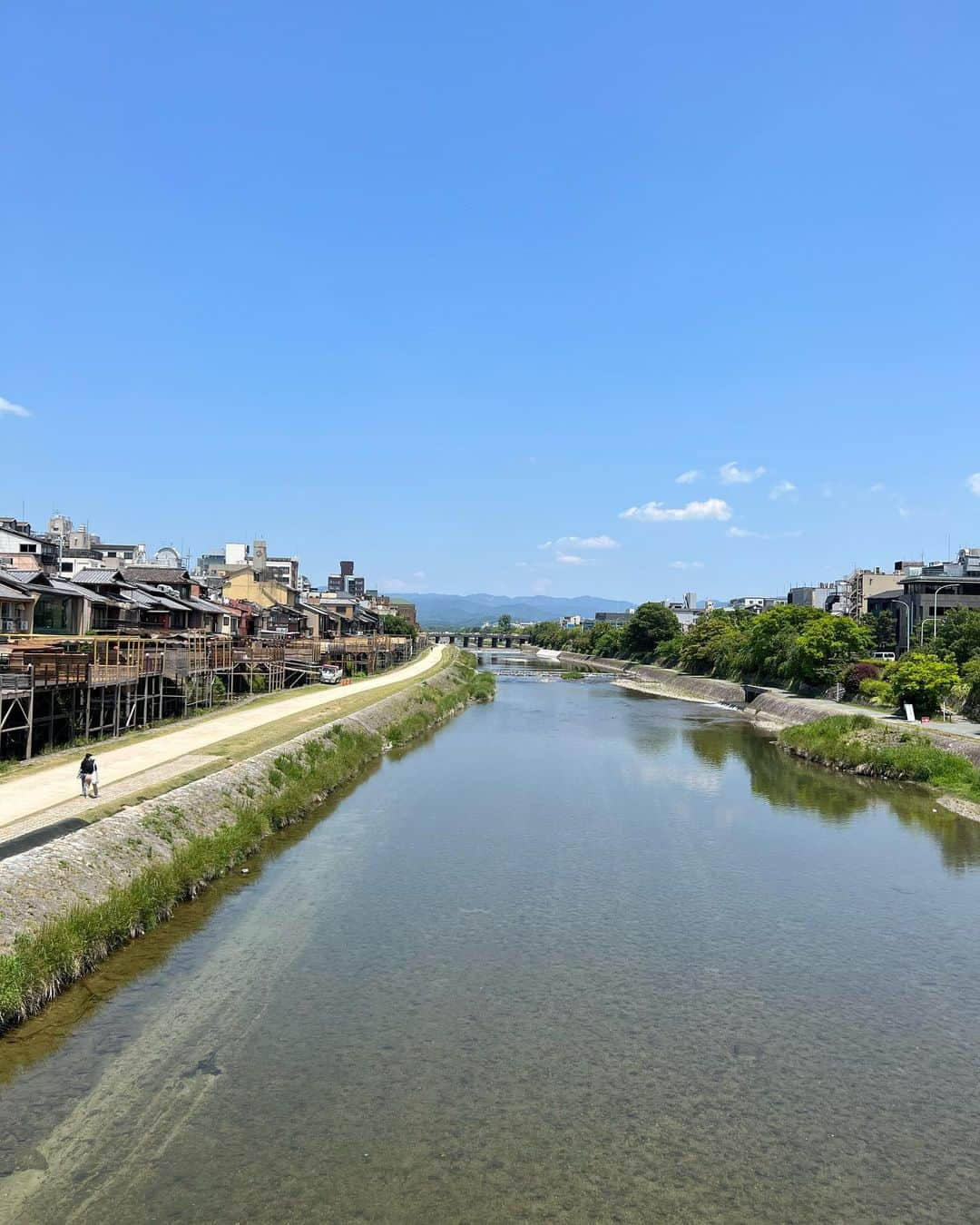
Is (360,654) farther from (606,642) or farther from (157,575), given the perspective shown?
(606,642)

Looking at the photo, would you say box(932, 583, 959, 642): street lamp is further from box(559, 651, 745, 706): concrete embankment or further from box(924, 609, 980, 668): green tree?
box(559, 651, 745, 706): concrete embankment

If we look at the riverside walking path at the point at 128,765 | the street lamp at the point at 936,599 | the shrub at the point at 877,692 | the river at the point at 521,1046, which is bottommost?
the river at the point at 521,1046

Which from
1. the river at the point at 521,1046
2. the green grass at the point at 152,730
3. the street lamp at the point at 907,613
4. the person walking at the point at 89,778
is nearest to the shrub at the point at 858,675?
the street lamp at the point at 907,613

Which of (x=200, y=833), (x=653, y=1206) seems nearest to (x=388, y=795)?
(x=200, y=833)

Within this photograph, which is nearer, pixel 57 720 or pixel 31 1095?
pixel 31 1095

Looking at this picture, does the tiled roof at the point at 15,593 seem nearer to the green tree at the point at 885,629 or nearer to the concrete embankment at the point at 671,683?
the concrete embankment at the point at 671,683

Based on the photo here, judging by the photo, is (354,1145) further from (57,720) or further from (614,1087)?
(57,720)

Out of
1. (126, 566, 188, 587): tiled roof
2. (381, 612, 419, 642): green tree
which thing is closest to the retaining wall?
(126, 566, 188, 587): tiled roof

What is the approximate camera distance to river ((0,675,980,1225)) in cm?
1131

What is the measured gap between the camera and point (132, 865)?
20.3m

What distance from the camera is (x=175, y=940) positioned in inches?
754

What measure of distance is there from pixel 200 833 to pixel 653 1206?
1648cm

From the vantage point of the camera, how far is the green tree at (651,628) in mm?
135750

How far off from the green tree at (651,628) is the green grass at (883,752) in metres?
83.1
